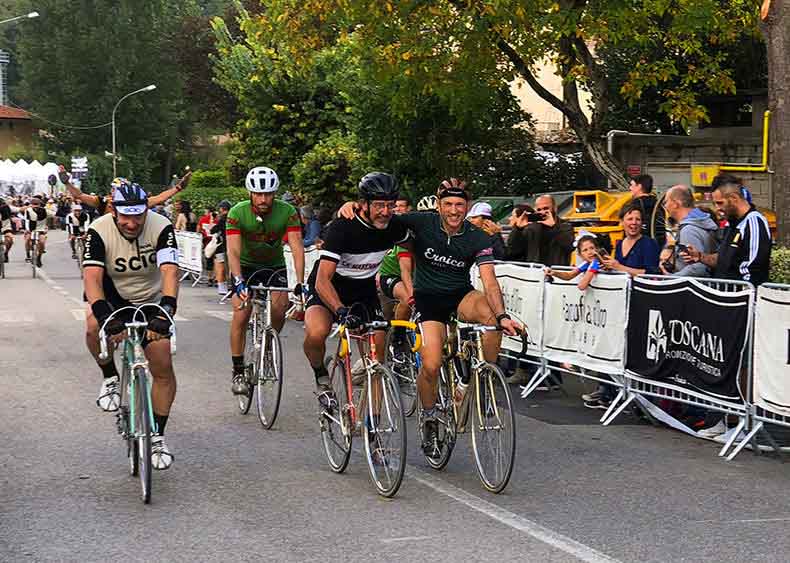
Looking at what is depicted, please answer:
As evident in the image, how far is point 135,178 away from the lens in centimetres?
9119

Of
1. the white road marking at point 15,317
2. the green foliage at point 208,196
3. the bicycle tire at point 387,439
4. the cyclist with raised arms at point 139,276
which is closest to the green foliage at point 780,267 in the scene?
the bicycle tire at point 387,439

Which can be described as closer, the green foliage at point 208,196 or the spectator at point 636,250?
the spectator at point 636,250

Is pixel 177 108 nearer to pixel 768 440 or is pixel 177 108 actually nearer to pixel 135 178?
pixel 135 178

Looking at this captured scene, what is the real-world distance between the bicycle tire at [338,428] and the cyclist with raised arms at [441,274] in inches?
19.7

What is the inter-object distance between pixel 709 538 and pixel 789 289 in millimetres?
3115

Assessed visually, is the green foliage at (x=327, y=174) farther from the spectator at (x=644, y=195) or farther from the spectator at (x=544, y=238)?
the spectator at (x=544, y=238)

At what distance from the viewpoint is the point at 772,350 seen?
9484 mm

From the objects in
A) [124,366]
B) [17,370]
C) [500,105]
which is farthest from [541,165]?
[124,366]

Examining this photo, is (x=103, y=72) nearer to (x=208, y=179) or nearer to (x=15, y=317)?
(x=208, y=179)

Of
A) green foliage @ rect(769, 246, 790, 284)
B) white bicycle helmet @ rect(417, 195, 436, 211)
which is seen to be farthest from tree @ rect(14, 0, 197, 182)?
green foliage @ rect(769, 246, 790, 284)

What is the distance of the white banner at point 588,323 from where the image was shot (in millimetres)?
11641

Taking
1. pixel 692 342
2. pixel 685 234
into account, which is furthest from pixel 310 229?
pixel 692 342

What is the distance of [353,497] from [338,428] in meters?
0.89

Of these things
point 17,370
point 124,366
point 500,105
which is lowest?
point 17,370
